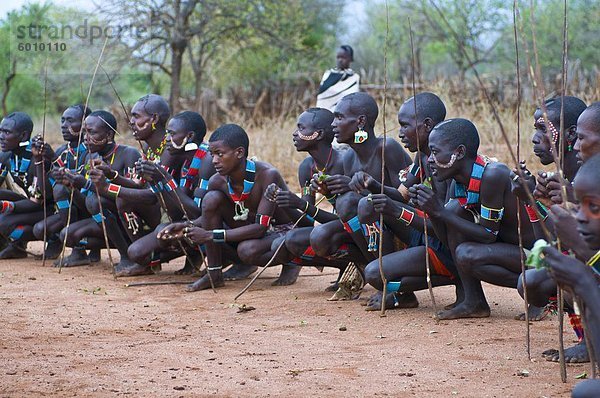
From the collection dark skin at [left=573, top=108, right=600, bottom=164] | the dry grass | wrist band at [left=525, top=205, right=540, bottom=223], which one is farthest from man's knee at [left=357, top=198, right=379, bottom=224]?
the dry grass

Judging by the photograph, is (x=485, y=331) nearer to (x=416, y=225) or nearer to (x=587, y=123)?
(x=416, y=225)

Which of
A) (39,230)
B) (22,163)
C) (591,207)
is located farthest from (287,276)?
(591,207)

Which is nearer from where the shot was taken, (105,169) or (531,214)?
(531,214)

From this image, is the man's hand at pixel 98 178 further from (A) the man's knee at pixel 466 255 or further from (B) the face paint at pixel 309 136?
Result: (A) the man's knee at pixel 466 255

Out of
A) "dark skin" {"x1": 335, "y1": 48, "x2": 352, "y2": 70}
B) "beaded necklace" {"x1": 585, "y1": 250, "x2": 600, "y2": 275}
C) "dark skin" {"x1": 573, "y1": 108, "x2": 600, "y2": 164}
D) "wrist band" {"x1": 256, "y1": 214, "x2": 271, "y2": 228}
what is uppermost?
"dark skin" {"x1": 335, "y1": 48, "x2": 352, "y2": 70}

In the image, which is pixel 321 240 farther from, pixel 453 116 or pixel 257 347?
pixel 453 116

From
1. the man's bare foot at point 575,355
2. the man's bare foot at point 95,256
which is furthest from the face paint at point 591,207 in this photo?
the man's bare foot at point 95,256

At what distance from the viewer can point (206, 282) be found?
23.9 ft

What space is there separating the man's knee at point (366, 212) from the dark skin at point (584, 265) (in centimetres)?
277

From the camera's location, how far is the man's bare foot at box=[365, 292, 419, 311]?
20.3 feet

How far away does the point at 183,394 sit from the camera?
13.4ft

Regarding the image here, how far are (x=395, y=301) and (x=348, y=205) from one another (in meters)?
0.72

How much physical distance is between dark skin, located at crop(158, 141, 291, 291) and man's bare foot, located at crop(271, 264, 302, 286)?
35 centimetres

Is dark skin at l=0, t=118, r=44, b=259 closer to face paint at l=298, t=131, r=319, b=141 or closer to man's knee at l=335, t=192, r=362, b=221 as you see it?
face paint at l=298, t=131, r=319, b=141
